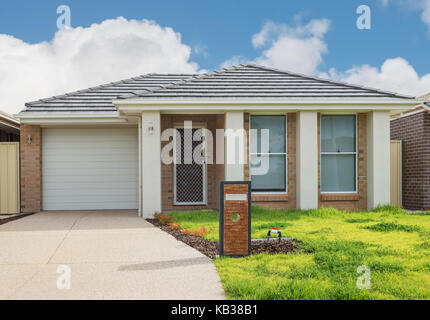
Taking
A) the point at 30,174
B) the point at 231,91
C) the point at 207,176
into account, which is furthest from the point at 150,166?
the point at 30,174

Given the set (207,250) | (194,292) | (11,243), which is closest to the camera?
(194,292)

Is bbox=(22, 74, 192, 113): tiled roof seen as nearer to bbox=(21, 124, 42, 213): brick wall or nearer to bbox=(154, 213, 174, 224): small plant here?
bbox=(21, 124, 42, 213): brick wall

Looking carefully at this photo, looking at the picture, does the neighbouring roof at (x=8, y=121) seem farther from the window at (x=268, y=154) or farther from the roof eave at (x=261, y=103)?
the window at (x=268, y=154)

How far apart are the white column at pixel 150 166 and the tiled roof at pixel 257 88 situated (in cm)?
77

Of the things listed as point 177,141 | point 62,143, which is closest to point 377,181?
point 177,141

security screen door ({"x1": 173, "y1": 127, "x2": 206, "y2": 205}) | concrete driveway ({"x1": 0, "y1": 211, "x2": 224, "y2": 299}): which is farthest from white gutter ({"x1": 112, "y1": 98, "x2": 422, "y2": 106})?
concrete driveway ({"x1": 0, "y1": 211, "x2": 224, "y2": 299})

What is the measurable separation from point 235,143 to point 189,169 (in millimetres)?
2116

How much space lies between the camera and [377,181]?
11586mm

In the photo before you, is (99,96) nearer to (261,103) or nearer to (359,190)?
(261,103)

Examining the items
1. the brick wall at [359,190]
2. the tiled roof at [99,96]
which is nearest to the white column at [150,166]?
the tiled roof at [99,96]

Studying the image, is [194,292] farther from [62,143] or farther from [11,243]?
[62,143]

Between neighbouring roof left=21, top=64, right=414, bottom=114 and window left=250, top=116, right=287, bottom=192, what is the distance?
81 cm

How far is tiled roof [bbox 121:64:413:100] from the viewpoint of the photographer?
11.3m

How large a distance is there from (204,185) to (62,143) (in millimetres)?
4807
